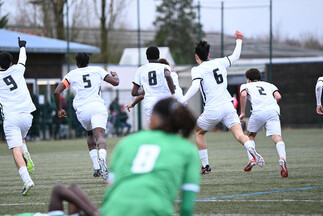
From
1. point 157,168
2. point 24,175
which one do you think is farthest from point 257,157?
point 157,168

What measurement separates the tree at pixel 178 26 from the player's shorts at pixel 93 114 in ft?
162

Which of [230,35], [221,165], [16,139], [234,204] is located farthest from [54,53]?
[234,204]

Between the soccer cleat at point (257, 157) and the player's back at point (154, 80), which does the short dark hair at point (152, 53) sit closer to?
the player's back at point (154, 80)

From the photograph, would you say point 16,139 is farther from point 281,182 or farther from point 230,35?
point 230,35

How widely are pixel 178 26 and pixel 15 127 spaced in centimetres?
5244

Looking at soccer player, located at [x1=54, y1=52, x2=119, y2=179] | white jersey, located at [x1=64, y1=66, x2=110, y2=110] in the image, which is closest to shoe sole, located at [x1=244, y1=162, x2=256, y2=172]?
soccer player, located at [x1=54, y1=52, x2=119, y2=179]

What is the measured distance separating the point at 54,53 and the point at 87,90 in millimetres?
20352

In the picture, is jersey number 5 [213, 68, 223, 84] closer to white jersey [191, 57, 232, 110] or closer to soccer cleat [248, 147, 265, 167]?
white jersey [191, 57, 232, 110]

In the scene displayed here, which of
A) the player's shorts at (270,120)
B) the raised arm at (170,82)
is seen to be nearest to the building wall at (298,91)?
the player's shorts at (270,120)

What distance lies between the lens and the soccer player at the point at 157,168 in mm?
3916

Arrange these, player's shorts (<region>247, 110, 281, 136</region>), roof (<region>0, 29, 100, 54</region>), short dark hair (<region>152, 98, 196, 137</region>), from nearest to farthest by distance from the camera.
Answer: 1. short dark hair (<region>152, 98, 196, 137</region>)
2. player's shorts (<region>247, 110, 281, 136</region>)
3. roof (<region>0, 29, 100, 54</region>)

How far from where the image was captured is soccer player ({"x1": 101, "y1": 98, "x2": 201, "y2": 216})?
12.8 ft

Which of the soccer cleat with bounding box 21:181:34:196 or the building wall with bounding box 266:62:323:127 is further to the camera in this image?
the building wall with bounding box 266:62:323:127

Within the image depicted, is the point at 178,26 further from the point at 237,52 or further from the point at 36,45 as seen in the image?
the point at 237,52
